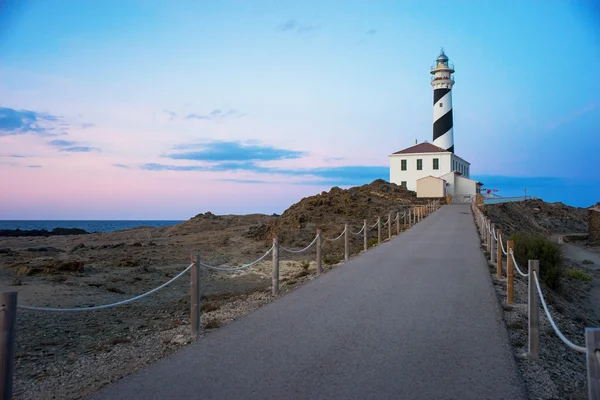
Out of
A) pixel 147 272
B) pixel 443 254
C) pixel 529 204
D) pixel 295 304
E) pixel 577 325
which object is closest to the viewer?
pixel 295 304

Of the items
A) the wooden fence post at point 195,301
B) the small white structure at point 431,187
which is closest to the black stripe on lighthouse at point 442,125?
the small white structure at point 431,187

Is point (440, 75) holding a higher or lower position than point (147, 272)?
higher

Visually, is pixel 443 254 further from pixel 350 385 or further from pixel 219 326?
pixel 350 385

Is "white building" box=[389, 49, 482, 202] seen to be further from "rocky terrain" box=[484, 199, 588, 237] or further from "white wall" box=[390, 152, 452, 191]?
"rocky terrain" box=[484, 199, 588, 237]

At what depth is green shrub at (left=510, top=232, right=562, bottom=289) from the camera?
53.4ft

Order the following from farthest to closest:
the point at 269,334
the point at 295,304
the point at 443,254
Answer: the point at 443,254
the point at 295,304
the point at 269,334

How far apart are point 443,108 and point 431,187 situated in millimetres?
12411

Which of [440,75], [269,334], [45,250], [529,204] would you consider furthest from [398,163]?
[269,334]

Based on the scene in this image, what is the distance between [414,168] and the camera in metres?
55.1

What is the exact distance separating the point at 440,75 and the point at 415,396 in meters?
57.9

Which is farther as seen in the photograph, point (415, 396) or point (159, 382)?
point (159, 382)

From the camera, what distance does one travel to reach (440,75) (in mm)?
58469

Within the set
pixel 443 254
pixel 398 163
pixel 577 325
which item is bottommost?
pixel 577 325

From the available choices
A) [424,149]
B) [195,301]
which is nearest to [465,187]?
[424,149]
